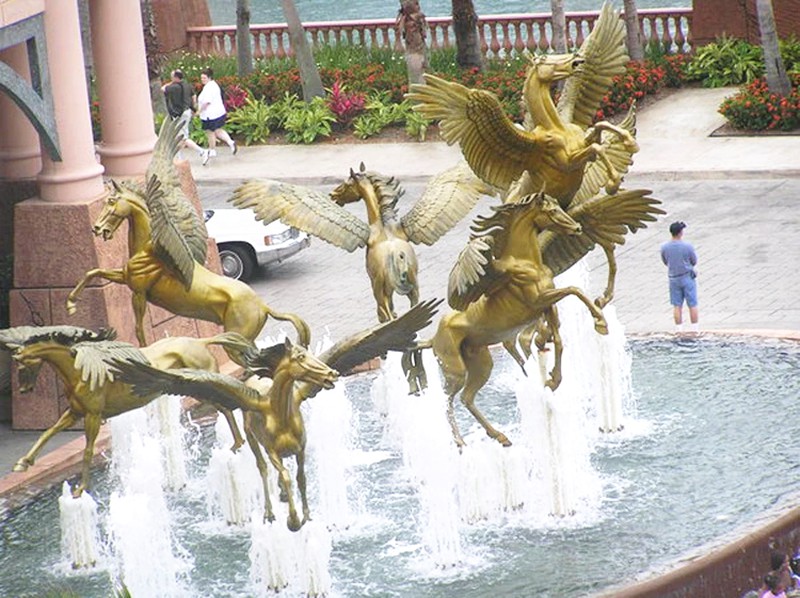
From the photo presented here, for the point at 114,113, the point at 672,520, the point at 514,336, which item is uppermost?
the point at 114,113

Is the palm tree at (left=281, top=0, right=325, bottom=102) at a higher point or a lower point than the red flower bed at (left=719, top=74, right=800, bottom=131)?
higher

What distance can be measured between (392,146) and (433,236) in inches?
593

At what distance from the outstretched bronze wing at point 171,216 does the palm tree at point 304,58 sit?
16.8m

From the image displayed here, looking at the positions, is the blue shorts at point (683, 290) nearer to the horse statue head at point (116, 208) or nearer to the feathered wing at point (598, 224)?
the feathered wing at point (598, 224)

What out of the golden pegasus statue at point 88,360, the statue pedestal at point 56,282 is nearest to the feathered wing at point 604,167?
the golden pegasus statue at point 88,360

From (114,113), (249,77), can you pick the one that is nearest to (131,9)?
(114,113)

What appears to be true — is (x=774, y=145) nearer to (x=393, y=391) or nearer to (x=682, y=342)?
(x=682, y=342)

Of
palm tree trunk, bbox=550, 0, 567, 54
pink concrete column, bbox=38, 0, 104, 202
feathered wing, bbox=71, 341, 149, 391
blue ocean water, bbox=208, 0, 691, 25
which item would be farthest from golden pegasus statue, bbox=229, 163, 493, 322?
blue ocean water, bbox=208, 0, 691, 25

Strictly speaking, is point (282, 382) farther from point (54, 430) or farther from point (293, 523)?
point (54, 430)

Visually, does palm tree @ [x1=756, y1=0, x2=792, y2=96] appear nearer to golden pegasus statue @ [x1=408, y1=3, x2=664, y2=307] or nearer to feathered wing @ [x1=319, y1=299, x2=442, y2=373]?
golden pegasus statue @ [x1=408, y1=3, x2=664, y2=307]

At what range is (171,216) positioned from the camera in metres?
18.6

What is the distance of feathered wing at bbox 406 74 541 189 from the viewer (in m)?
18.2

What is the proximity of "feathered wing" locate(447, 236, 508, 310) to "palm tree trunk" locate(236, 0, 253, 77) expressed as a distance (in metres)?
22.3

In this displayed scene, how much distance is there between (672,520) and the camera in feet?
55.3
